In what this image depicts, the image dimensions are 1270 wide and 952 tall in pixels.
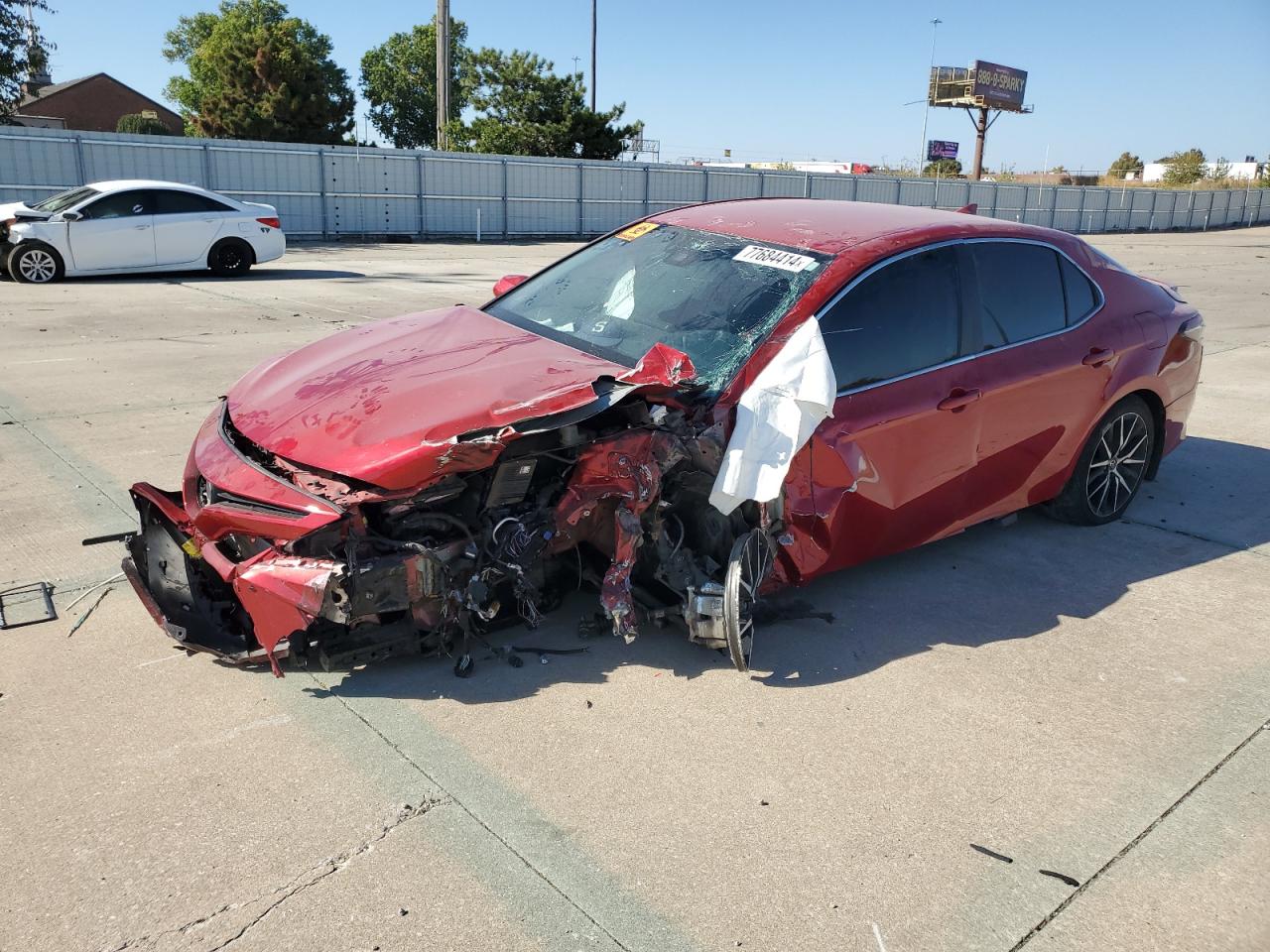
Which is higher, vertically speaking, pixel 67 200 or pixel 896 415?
pixel 67 200

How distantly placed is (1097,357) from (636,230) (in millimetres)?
2448

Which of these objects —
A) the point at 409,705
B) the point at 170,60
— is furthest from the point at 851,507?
the point at 170,60

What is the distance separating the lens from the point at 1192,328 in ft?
18.7

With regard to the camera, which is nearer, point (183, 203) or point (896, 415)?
point (896, 415)

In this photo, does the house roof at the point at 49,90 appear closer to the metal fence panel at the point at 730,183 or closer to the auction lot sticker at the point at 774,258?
the metal fence panel at the point at 730,183

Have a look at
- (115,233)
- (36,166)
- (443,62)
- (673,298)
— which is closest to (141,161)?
(36,166)

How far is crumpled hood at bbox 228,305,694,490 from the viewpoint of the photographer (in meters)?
3.28

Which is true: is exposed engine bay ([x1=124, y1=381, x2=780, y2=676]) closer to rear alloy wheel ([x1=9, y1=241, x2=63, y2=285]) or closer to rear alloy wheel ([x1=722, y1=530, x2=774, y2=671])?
rear alloy wheel ([x1=722, y1=530, x2=774, y2=671])

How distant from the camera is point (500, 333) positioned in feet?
14.5

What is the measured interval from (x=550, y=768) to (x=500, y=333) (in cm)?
202

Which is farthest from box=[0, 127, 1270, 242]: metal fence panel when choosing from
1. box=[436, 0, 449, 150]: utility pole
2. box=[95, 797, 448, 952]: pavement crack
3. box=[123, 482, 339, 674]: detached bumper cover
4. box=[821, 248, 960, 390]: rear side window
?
box=[95, 797, 448, 952]: pavement crack

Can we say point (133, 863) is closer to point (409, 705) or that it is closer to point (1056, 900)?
point (409, 705)

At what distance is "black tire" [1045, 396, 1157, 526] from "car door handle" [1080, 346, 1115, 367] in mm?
347

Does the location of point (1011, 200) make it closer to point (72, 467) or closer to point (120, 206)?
point (120, 206)
